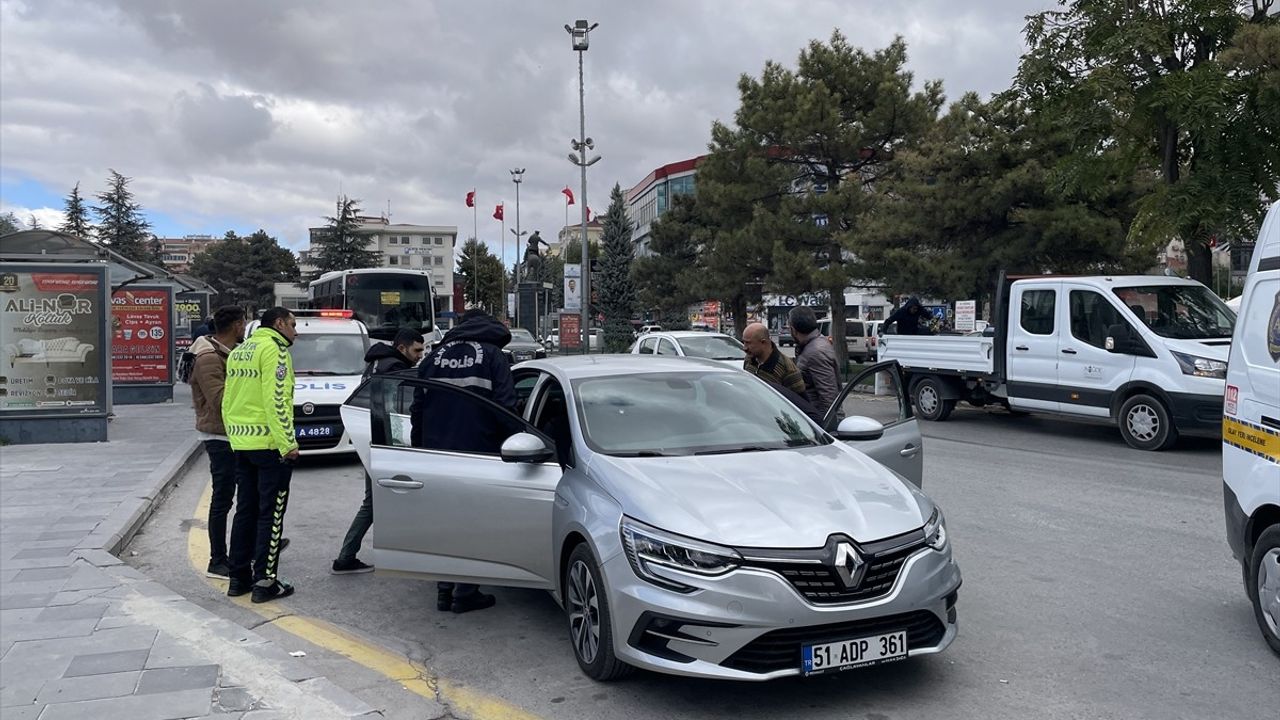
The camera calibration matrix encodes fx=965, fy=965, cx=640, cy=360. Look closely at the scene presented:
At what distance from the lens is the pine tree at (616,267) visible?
Result: 6525 cm

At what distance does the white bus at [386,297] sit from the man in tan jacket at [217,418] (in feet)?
68.8

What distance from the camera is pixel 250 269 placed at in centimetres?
9188

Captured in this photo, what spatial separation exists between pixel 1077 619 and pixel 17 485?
9838 mm

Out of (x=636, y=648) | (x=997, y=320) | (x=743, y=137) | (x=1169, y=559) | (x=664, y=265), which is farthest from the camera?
(x=664, y=265)

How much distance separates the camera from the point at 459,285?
164 feet

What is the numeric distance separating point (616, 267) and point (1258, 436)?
201ft

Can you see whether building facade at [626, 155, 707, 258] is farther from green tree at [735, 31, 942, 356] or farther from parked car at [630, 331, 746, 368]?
parked car at [630, 331, 746, 368]

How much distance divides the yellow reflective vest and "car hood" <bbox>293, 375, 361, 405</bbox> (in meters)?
5.23

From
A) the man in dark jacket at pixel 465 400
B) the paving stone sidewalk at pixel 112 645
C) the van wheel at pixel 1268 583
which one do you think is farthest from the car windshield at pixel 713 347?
the van wheel at pixel 1268 583

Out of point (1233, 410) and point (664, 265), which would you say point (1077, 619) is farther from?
point (664, 265)

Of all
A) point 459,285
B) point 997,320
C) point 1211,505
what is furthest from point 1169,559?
point 459,285

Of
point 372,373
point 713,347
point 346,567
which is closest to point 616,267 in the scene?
point 713,347

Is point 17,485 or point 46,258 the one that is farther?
point 46,258

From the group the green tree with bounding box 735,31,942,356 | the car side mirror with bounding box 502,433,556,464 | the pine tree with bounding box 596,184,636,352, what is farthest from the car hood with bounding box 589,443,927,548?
the pine tree with bounding box 596,184,636,352
